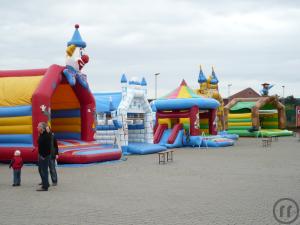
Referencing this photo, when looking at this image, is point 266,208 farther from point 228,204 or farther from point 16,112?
point 16,112

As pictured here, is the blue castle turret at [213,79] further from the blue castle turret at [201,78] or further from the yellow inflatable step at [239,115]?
the yellow inflatable step at [239,115]

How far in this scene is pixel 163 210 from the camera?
6.46 m

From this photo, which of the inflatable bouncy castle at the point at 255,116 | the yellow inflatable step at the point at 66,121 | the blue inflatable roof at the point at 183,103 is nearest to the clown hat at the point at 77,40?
the yellow inflatable step at the point at 66,121

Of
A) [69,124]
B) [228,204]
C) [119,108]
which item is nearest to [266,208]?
[228,204]

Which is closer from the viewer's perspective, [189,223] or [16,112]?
[189,223]

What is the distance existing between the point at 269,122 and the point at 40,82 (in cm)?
2475

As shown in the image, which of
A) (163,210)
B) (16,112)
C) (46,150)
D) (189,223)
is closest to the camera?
(189,223)

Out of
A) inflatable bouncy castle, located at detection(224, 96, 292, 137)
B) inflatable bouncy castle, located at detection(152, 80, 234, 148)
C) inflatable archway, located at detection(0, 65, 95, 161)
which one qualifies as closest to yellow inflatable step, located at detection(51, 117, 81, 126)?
inflatable archway, located at detection(0, 65, 95, 161)

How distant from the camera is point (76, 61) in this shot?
14.4m

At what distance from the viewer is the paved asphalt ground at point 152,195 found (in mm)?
5980

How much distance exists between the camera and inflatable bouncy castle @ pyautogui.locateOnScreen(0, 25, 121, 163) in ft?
42.2

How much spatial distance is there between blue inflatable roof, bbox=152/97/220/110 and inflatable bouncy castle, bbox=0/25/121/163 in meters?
6.97

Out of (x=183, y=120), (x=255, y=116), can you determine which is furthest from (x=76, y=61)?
(x=255, y=116)

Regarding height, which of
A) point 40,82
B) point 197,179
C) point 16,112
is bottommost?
point 197,179
